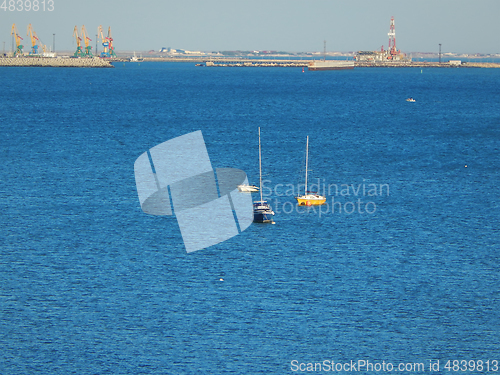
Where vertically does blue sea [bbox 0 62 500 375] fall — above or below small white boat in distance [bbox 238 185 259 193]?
below

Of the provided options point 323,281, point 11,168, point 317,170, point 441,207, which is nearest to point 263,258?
point 323,281

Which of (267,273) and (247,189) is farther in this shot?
(247,189)

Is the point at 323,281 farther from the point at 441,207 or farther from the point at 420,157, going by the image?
the point at 420,157

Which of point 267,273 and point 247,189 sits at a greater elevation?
point 247,189

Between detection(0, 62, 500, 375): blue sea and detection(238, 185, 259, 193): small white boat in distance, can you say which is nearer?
detection(0, 62, 500, 375): blue sea

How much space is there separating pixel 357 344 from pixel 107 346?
1540 centimetres

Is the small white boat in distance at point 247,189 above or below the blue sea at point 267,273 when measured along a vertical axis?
above

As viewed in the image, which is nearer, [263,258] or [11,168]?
[263,258]

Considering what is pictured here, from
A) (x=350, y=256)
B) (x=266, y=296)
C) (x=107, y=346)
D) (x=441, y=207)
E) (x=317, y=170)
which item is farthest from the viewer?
(x=317, y=170)

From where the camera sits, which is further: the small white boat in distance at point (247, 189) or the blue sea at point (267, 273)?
the small white boat in distance at point (247, 189)

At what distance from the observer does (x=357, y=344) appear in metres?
43.0

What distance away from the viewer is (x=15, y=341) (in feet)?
140

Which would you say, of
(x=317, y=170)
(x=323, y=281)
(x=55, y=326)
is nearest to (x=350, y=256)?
(x=323, y=281)

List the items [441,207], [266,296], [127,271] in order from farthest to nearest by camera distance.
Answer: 1. [441,207]
2. [127,271]
3. [266,296]
